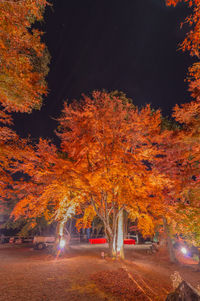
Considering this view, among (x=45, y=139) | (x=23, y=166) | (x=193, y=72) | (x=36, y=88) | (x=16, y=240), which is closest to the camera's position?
(x=36, y=88)

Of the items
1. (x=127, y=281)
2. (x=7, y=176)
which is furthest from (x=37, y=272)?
(x=7, y=176)

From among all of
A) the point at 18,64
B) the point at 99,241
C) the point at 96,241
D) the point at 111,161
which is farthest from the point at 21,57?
the point at 99,241

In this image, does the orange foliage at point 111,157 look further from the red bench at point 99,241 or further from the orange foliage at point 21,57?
the red bench at point 99,241

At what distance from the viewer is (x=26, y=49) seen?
23.3 feet

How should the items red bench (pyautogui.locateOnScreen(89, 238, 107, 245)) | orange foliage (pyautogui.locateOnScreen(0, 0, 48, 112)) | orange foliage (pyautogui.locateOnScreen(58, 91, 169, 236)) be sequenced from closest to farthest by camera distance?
orange foliage (pyautogui.locateOnScreen(0, 0, 48, 112)) → orange foliage (pyautogui.locateOnScreen(58, 91, 169, 236)) → red bench (pyautogui.locateOnScreen(89, 238, 107, 245))

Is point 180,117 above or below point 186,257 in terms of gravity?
above

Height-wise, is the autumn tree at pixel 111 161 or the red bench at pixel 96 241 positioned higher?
the autumn tree at pixel 111 161

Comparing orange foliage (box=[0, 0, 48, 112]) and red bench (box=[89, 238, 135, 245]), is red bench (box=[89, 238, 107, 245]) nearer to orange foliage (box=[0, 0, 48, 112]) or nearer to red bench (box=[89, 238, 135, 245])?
red bench (box=[89, 238, 135, 245])

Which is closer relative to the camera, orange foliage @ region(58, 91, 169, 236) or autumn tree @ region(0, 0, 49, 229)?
autumn tree @ region(0, 0, 49, 229)

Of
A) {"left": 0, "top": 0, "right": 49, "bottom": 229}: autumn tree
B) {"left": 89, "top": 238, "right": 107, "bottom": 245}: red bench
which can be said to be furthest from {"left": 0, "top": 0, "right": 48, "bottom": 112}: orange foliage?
{"left": 89, "top": 238, "right": 107, "bottom": 245}: red bench

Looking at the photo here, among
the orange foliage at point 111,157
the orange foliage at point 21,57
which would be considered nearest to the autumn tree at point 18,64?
the orange foliage at point 21,57

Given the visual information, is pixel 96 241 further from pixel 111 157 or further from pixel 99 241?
pixel 111 157

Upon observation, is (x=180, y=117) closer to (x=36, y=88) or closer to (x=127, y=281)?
(x=36, y=88)

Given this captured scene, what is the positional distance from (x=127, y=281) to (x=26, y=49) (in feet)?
36.0
